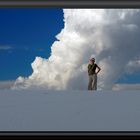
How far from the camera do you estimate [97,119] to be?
3.14 meters

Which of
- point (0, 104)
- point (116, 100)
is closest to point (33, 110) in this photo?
point (0, 104)

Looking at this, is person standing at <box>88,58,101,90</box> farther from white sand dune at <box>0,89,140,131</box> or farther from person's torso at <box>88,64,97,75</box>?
white sand dune at <box>0,89,140,131</box>

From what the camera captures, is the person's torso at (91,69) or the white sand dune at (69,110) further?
the person's torso at (91,69)

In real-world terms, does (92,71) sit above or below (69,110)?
above

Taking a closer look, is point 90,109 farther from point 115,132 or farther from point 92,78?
point 92,78

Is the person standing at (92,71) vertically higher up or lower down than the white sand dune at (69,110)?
higher up

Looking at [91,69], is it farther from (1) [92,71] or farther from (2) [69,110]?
(2) [69,110]

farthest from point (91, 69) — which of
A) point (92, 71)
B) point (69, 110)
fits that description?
point (69, 110)

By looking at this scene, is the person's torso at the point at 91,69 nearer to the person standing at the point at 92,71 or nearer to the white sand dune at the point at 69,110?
the person standing at the point at 92,71

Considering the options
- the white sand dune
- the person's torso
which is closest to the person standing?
the person's torso

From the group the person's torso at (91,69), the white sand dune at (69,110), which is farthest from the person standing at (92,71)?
the white sand dune at (69,110)

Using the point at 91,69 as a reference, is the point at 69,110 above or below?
below

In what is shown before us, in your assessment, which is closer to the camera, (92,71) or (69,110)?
(69,110)
